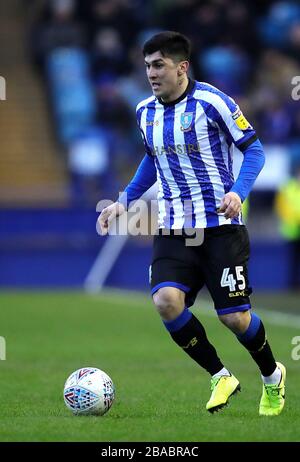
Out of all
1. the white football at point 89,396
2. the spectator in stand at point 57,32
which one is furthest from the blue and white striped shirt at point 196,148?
the spectator in stand at point 57,32

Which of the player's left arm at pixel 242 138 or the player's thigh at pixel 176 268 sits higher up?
the player's left arm at pixel 242 138

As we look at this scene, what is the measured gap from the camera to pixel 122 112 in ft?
68.1

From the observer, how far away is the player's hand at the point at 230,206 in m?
6.38

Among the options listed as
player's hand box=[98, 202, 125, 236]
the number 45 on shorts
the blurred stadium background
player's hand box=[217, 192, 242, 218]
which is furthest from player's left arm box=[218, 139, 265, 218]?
the blurred stadium background

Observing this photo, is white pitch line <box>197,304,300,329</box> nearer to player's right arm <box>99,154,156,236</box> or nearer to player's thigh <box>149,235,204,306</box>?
player's right arm <box>99,154,156,236</box>

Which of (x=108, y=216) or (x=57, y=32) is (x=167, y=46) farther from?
(x=57, y=32)

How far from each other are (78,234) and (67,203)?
0.60 metres

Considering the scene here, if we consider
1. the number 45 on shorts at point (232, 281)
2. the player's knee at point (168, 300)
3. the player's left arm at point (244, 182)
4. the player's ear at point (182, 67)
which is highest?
the player's ear at point (182, 67)

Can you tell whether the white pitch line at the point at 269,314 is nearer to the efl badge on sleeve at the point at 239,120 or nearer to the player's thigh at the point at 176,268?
the player's thigh at the point at 176,268

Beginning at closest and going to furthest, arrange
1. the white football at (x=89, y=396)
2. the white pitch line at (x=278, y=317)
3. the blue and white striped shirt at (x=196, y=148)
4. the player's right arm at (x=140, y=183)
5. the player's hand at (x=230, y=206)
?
the player's hand at (x=230, y=206)
the white football at (x=89, y=396)
the blue and white striped shirt at (x=196, y=148)
the player's right arm at (x=140, y=183)
the white pitch line at (x=278, y=317)

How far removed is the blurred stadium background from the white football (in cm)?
1211

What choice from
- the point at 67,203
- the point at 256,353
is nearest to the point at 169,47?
the point at 256,353

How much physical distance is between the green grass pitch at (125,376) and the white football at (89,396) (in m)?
0.08

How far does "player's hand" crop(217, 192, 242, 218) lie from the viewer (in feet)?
20.9
